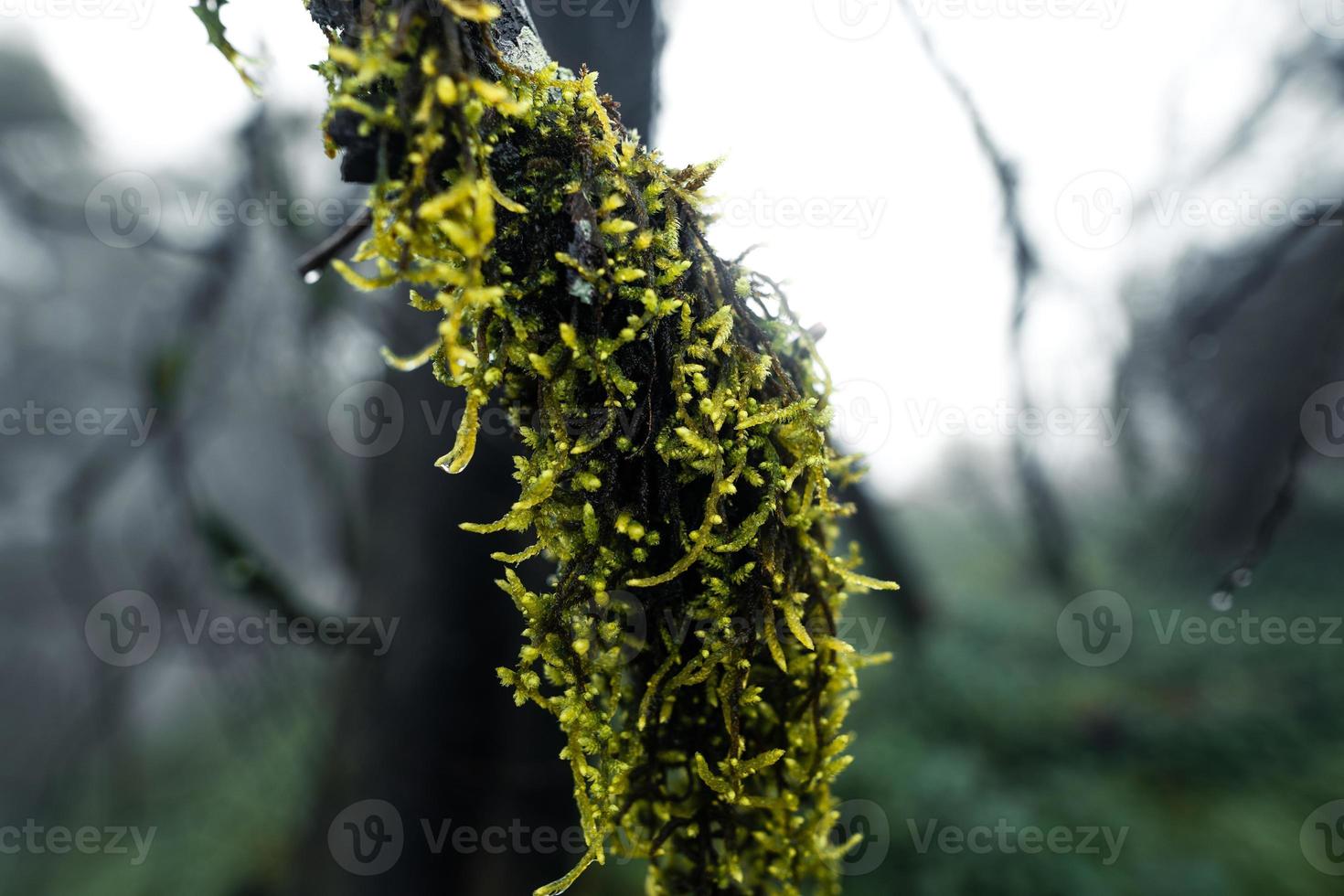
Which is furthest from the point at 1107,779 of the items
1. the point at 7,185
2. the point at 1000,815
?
the point at 7,185

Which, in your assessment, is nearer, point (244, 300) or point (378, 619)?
point (378, 619)

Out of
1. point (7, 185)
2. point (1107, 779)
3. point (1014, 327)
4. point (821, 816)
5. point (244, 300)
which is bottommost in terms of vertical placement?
point (821, 816)

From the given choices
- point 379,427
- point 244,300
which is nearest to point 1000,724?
point 379,427

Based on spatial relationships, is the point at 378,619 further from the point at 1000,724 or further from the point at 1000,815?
the point at 1000,724

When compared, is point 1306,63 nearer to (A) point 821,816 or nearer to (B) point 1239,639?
(B) point 1239,639

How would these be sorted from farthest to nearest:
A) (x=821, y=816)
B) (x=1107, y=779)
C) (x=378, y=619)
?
(x=1107, y=779) < (x=378, y=619) < (x=821, y=816)

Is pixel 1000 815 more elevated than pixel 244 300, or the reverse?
pixel 244 300

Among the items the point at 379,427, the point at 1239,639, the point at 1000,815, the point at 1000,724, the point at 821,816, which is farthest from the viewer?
the point at 1239,639
